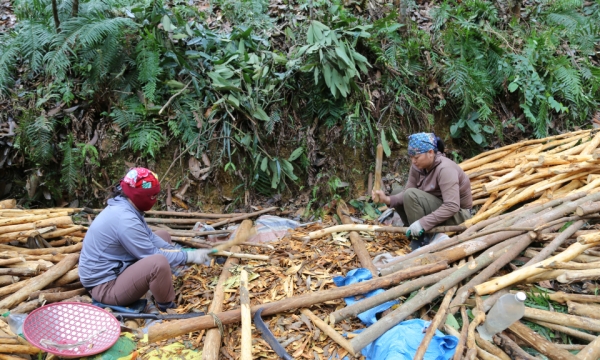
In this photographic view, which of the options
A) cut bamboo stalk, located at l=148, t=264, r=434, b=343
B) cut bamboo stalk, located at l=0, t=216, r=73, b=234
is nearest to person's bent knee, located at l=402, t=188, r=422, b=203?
cut bamboo stalk, located at l=148, t=264, r=434, b=343

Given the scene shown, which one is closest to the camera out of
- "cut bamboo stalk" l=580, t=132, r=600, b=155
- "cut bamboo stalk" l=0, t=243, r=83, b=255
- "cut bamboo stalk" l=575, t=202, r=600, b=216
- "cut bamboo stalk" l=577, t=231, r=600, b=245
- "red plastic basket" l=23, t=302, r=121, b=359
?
"red plastic basket" l=23, t=302, r=121, b=359

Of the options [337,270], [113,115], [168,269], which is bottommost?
[337,270]

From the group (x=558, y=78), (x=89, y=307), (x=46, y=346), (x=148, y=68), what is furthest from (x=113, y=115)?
(x=558, y=78)

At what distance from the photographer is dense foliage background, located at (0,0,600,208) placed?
4.93 meters

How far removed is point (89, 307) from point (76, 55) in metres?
3.38

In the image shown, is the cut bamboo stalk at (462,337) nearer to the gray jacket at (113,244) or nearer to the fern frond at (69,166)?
the gray jacket at (113,244)

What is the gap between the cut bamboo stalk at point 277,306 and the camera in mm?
2734

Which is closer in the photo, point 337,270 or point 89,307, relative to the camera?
point 89,307

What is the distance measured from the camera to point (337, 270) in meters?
3.64

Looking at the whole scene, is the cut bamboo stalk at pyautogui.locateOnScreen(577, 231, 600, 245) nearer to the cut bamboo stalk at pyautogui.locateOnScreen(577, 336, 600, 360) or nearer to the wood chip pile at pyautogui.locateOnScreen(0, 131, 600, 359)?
the wood chip pile at pyautogui.locateOnScreen(0, 131, 600, 359)

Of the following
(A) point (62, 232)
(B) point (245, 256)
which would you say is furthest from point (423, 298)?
(A) point (62, 232)

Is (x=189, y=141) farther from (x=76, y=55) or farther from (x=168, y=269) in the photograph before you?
(x=168, y=269)

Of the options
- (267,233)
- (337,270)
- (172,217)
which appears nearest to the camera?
(337,270)

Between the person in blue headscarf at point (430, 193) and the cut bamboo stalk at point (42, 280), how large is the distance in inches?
108
